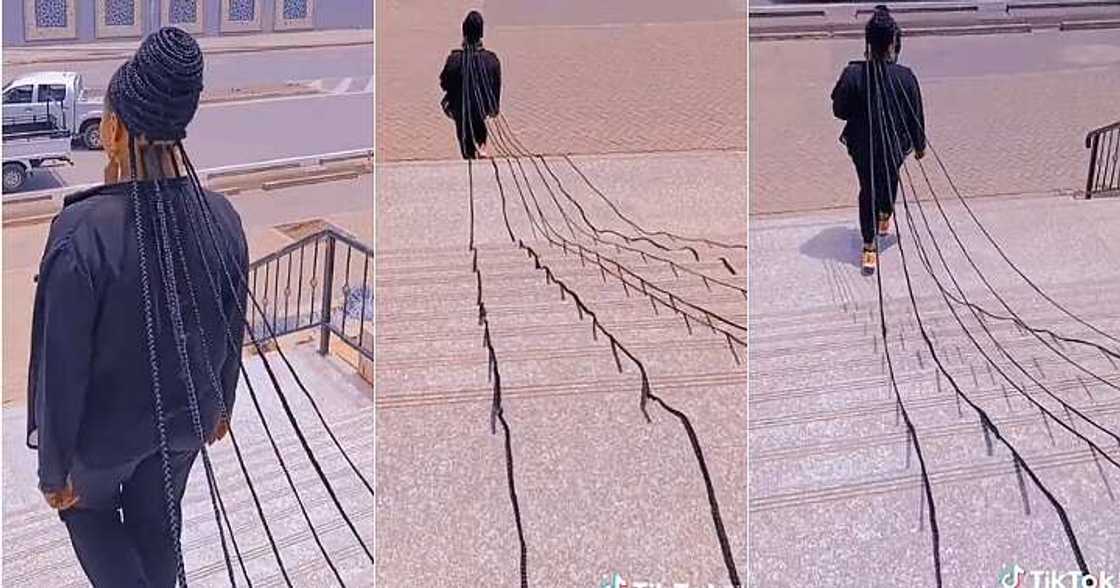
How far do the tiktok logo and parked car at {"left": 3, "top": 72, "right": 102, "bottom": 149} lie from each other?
118 inches

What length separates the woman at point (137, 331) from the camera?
3.22m

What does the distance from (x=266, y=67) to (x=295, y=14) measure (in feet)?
0.68

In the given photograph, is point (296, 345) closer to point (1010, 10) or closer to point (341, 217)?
point (341, 217)

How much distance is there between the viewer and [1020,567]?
147 inches

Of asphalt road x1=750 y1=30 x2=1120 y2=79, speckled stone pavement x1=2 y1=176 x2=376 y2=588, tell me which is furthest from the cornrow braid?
asphalt road x1=750 y1=30 x2=1120 y2=79

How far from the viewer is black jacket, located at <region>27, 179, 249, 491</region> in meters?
3.21

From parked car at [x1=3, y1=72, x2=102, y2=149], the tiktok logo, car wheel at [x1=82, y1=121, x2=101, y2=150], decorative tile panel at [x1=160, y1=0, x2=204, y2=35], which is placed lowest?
the tiktok logo

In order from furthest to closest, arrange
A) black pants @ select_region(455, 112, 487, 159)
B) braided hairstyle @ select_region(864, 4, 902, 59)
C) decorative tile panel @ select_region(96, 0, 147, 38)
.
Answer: black pants @ select_region(455, 112, 487, 159) < braided hairstyle @ select_region(864, 4, 902, 59) < decorative tile panel @ select_region(96, 0, 147, 38)

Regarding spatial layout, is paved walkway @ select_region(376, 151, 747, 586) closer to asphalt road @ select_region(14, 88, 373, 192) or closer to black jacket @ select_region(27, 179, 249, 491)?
asphalt road @ select_region(14, 88, 373, 192)

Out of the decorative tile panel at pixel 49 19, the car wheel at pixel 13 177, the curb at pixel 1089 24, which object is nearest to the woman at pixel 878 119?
the curb at pixel 1089 24

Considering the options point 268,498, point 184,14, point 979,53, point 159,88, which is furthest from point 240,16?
point 979,53

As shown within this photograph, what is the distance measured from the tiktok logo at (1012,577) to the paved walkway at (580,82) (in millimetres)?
1590

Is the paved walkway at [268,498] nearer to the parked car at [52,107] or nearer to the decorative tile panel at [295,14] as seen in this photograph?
the parked car at [52,107]

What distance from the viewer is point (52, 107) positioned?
3461mm
